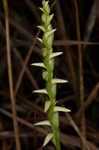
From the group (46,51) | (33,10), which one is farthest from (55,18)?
(46,51)

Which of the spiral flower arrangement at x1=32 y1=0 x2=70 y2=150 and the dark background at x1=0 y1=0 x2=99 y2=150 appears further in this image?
the dark background at x1=0 y1=0 x2=99 y2=150

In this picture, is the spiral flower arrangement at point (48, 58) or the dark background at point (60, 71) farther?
the dark background at point (60, 71)

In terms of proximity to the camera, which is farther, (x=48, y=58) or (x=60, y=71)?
(x=60, y=71)

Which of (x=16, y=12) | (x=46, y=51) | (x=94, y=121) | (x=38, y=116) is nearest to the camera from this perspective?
(x=46, y=51)

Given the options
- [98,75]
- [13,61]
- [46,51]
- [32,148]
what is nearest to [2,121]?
[32,148]

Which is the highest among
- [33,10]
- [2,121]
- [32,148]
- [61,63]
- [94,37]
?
[33,10]

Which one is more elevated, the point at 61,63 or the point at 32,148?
the point at 61,63

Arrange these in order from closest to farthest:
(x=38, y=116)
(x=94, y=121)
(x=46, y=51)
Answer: (x=46, y=51), (x=38, y=116), (x=94, y=121)

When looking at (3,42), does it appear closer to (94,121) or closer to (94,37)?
(94,37)

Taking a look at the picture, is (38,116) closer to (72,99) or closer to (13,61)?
(72,99)

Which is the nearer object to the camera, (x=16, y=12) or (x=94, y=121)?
(x=94, y=121)
